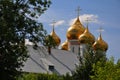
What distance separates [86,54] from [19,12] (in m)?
18.2

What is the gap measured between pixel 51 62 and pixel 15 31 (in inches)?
1595

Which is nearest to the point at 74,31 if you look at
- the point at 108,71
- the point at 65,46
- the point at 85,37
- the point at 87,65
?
the point at 85,37

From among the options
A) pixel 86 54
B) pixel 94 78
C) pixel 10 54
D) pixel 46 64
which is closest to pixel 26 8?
pixel 10 54

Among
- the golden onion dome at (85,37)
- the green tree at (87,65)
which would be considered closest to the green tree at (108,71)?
the green tree at (87,65)

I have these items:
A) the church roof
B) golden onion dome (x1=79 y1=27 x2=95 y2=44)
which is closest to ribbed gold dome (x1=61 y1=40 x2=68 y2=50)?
golden onion dome (x1=79 y1=27 x2=95 y2=44)

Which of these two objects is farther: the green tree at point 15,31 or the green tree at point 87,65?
the green tree at point 87,65

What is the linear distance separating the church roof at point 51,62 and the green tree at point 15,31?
109 feet

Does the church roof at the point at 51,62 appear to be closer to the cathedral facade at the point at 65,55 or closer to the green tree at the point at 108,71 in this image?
the cathedral facade at the point at 65,55

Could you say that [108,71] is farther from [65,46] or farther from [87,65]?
[65,46]

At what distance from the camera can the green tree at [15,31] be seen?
74.6 feet

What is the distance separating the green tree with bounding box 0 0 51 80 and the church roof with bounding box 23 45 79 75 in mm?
33194

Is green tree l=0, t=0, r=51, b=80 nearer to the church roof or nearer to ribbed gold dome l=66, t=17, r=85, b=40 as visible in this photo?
the church roof

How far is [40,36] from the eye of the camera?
24.2 meters

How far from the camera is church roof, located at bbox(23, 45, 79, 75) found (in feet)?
195
